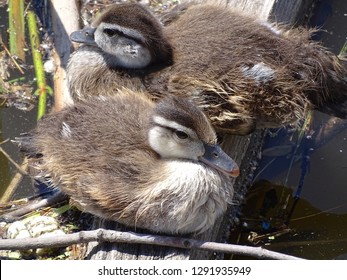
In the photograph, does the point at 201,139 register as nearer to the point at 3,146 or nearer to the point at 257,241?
the point at 257,241

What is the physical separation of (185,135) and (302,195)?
50.6 inches

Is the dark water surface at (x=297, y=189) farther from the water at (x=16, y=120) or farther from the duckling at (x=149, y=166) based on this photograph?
the duckling at (x=149, y=166)

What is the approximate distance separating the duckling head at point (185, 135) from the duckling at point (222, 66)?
0.39 metres

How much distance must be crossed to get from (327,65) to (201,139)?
38.7 inches

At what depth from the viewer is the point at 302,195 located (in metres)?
4.34

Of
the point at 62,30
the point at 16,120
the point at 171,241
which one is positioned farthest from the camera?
the point at 62,30

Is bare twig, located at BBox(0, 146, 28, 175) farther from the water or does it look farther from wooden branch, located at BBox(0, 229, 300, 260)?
wooden branch, located at BBox(0, 229, 300, 260)

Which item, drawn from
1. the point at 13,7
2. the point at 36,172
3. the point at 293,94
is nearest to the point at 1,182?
the point at 36,172

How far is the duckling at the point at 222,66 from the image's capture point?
369 centimetres

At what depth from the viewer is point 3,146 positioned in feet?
14.6

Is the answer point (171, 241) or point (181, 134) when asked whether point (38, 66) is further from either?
point (171, 241)

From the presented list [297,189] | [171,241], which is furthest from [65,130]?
[297,189]

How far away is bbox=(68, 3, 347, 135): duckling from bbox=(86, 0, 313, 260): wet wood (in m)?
0.16

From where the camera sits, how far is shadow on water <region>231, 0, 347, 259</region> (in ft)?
13.5
